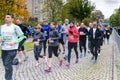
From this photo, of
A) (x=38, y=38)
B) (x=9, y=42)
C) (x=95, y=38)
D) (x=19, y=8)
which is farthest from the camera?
(x=19, y=8)

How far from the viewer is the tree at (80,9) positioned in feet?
217

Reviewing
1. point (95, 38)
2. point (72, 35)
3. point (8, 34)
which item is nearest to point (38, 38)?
point (72, 35)

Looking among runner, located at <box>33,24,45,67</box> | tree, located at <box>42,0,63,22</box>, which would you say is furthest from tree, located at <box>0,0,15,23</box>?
runner, located at <box>33,24,45,67</box>

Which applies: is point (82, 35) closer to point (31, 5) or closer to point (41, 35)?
point (41, 35)

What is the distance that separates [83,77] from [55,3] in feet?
114

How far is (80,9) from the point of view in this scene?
6650cm

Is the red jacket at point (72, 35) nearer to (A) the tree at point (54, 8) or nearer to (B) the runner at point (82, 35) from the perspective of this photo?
(B) the runner at point (82, 35)

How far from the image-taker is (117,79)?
1187 centimetres

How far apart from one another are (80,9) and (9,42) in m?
57.9

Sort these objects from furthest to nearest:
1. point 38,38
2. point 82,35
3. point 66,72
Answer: point 82,35 → point 38,38 → point 66,72

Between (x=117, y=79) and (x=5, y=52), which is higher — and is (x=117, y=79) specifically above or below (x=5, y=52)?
below

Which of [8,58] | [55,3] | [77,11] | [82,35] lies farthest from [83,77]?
[77,11]

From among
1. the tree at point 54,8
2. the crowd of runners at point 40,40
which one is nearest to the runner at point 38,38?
the crowd of runners at point 40,40

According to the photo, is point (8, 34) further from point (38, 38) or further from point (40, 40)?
point (40, 40)
